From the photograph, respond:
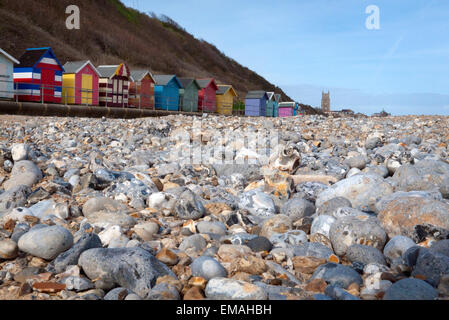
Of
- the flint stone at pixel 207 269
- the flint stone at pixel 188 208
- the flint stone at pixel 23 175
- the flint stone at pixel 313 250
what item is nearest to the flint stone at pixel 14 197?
the flint stone at pixel 23 175

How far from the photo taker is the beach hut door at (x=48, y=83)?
738 inches

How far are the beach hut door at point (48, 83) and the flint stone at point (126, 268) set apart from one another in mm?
17996

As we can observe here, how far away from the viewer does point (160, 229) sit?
3840 mm

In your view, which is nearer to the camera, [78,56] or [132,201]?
[132,201]

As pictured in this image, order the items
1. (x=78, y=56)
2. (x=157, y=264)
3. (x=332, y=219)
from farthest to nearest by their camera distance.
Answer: (x=78, y=56), (x=332, y=219), (x=157, y=264)

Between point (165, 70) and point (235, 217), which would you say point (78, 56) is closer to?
point (165, 70)

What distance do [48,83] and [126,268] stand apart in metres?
18.7

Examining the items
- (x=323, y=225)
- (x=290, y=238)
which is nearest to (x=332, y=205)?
(x=323, y=225)

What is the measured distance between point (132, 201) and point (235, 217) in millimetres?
1279

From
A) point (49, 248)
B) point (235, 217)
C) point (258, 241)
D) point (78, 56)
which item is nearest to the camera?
point (49, 248)

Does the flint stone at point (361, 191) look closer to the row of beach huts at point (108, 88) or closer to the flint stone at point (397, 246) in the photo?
the flint stone at point (397, 246)

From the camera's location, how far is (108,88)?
22.5 meters
